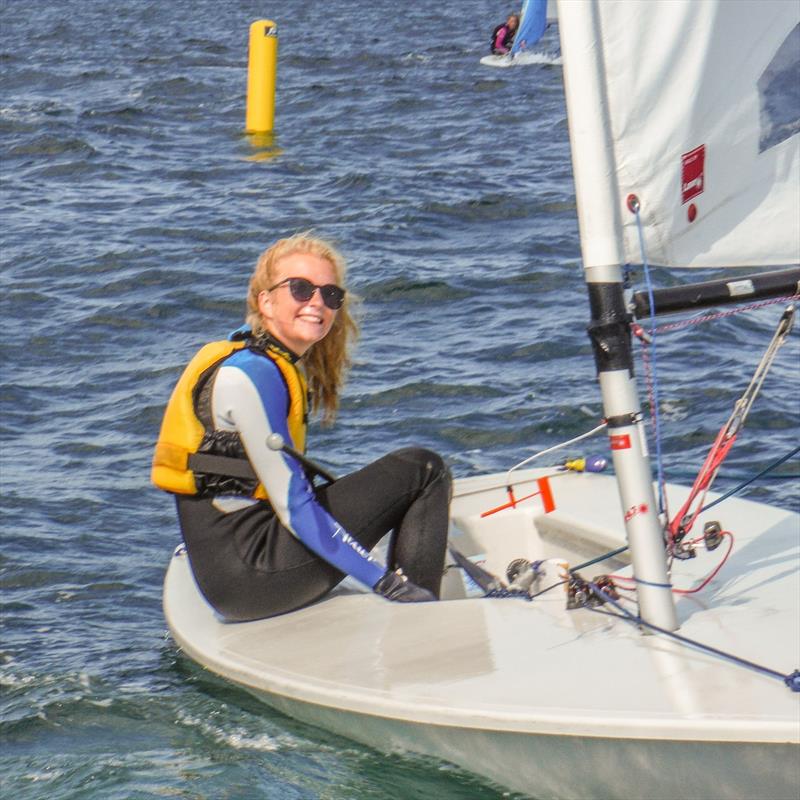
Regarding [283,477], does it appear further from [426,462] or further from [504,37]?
[504,37]

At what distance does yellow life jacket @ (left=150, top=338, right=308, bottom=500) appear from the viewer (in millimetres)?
3744

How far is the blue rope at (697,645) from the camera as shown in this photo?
302 centimetres

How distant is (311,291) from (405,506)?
625 millimetres

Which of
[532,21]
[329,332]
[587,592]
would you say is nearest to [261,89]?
[532,21]

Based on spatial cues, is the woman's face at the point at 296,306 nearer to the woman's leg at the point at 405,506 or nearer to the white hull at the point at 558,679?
the woman's leg at the point at 405,506

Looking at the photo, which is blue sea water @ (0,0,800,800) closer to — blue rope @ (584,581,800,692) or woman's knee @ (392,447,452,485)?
blue rope @ (584,581,800,692)

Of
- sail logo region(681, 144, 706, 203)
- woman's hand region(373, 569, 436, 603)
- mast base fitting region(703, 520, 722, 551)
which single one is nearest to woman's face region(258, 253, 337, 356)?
woman's hand region(373, 569, 436, 603)

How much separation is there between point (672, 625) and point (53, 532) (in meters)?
2.81

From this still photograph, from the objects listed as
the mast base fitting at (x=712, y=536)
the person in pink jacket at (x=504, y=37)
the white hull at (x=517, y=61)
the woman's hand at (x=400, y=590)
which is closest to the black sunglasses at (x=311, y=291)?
the woman's hand at (x=400, y=590)

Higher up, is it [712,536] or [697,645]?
[712,536]

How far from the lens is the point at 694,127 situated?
10.5 ft

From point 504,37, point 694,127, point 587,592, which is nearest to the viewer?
point 694,127

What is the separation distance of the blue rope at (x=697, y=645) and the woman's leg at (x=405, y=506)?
504 mm

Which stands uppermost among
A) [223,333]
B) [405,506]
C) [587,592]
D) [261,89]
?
[261,89]
